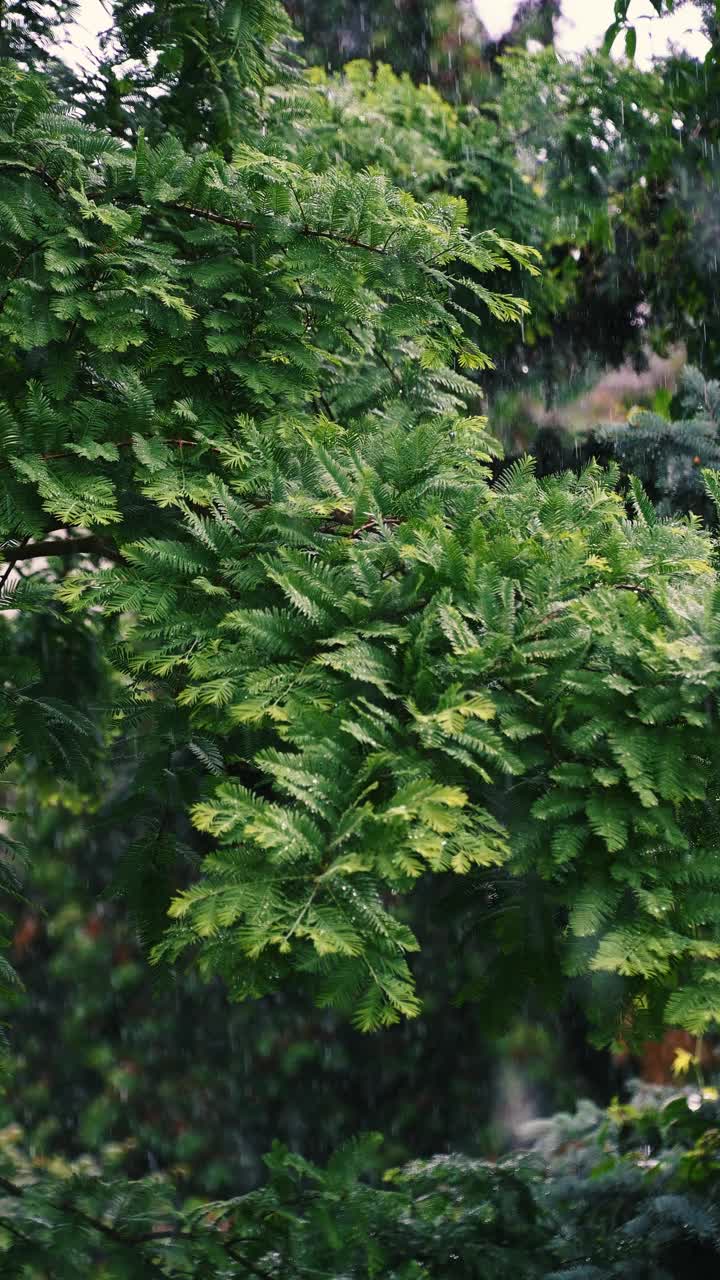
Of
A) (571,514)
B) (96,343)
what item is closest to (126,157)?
(96,343)

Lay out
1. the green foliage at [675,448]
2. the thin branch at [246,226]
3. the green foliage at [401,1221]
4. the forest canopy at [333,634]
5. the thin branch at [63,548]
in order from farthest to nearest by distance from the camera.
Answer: the green foliage at [675,448]
the thin branch at [63,548]
the green foliage at [401,1221]
the thin branch at [246,226]
the forest canopy at [333,634]

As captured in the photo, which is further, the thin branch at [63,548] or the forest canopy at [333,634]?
the thin branch at [63,548]

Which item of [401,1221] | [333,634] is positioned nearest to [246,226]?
[333,634]

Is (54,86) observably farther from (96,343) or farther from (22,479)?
(22,479)

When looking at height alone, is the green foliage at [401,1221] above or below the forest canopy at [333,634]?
below

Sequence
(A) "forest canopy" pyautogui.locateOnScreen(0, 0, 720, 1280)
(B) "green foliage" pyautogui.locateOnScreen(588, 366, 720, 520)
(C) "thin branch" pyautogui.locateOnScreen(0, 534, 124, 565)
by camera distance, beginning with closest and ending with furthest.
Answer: (A) "forest canopy" pyautogui.locateOnScreen(0, 0, 720, 1280)
(C) "thin branch" pyautogui.locateOnScreen(0, 534, 124, 565)
(B) "green foliage" pyautogui.locateOnScreen(588, 366, 720, 520)

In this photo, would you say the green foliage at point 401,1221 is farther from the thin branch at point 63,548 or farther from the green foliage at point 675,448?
the green foliage at point 675,448

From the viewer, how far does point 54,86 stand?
10.9 feet

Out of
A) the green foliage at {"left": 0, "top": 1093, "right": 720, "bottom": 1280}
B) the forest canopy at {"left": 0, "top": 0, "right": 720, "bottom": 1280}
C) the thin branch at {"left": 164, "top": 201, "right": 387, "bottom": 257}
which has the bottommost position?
the green foliage at {"left": 0, "top": 1093, "right": 720, "bottom": 1280}

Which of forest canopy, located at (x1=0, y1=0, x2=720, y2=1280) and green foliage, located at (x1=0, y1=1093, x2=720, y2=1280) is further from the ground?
forest canopy, located at (x1=0, y1=0, x2=720, y2=1280)

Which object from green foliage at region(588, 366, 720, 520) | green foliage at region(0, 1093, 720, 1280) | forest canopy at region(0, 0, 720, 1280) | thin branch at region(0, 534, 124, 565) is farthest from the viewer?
green foliage at region(588, 366, 720, 520)

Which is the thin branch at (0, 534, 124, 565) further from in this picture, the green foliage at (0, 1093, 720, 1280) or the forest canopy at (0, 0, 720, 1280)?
the green foliage at (0, 1093, 720, 1280)

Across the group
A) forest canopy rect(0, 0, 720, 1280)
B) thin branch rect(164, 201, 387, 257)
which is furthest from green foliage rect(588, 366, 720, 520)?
thin branch rect(164, 201, 387, 257)

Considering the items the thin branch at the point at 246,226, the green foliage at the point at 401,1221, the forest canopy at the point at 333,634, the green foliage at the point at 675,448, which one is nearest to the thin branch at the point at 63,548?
the forest canopy at the point at 333,634
